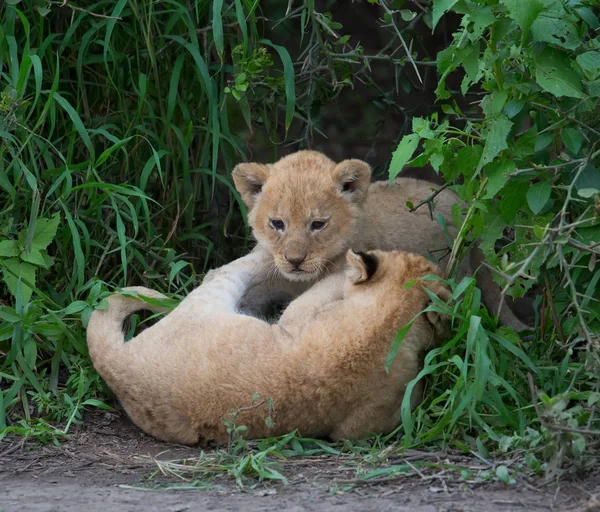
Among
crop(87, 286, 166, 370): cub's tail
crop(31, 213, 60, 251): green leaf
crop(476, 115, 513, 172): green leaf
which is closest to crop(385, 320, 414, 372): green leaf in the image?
crop(476, 115, 513, 172): green leaf

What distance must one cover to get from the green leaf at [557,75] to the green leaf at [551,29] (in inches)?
2.4

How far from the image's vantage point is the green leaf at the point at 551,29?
379 centimetres

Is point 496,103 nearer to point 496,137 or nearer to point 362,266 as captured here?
point 496,137

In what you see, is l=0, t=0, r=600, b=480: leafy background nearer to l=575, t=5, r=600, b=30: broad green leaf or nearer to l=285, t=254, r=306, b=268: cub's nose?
l=575, t=5, r=600, b=30: broad green leaf

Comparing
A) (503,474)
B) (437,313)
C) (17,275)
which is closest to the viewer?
(503,474)

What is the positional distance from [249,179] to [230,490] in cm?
213

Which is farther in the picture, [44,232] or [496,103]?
[44,232]

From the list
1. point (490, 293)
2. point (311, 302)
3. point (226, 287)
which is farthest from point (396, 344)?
point (490, 293)

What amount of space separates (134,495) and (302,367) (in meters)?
0.90

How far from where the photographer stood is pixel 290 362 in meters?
4.10

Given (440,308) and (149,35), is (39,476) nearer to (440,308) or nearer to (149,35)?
(440,308)

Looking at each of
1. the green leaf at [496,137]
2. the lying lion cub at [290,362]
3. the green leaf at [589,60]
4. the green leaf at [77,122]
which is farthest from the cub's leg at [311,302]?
the green leaf at [589,60]

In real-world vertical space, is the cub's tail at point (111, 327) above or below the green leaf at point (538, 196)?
below

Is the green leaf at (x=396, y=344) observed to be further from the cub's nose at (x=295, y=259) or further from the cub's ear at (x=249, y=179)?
the cub's ear at (x=249, y=179)
